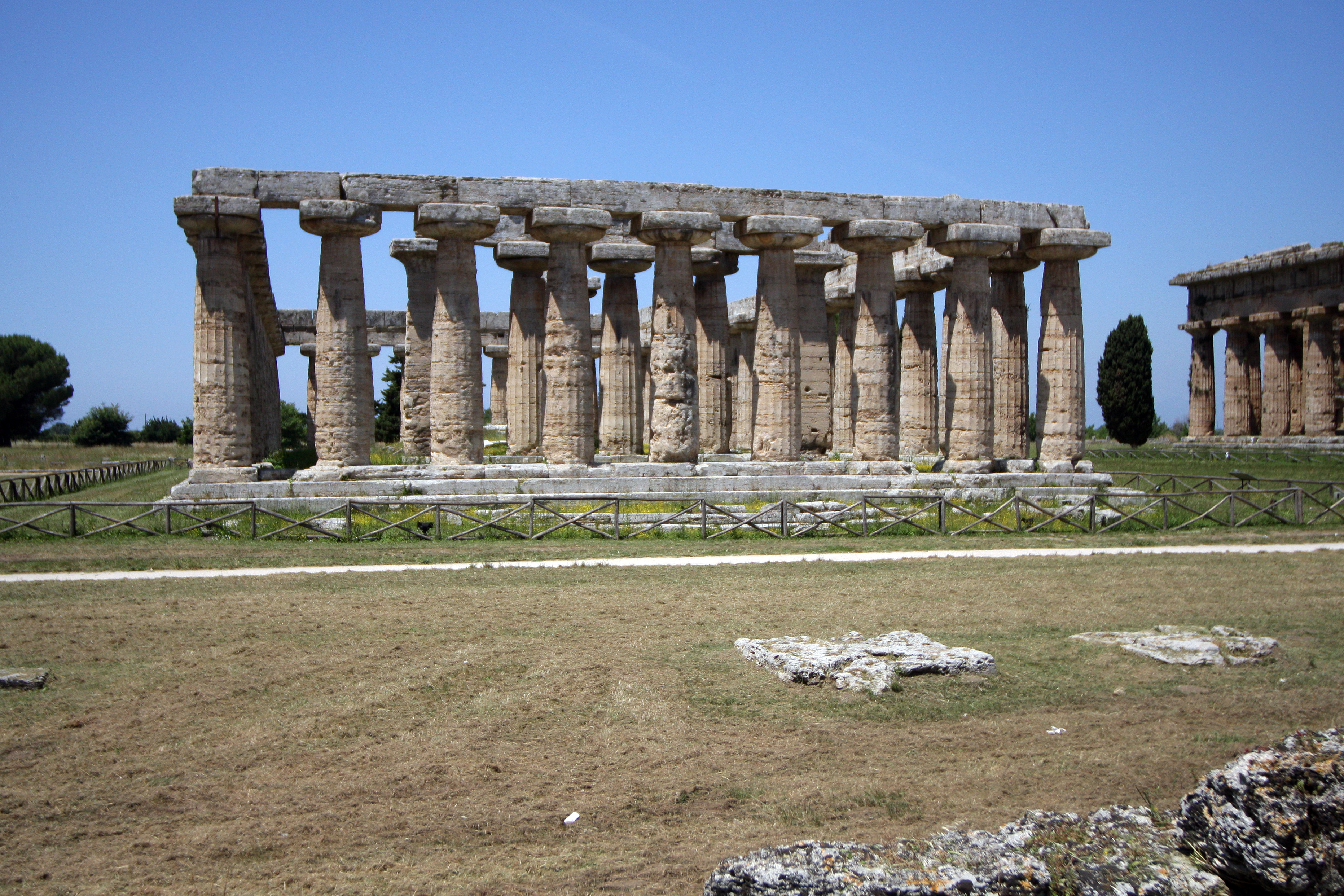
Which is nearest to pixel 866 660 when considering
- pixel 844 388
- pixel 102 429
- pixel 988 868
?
pixel 988 868

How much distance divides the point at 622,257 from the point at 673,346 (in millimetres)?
6218

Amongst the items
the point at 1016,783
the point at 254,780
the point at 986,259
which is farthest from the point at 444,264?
the point at 1016,783

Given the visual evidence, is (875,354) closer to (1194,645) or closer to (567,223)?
(567,223)

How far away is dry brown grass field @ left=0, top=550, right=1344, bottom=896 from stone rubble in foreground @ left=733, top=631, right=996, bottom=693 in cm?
24

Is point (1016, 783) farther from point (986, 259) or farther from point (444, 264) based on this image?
point (986, 259)

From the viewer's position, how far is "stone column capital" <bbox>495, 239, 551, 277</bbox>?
98.3 ft

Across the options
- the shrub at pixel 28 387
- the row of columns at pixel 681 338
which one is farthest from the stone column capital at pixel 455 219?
the shrub at pixel 28 387

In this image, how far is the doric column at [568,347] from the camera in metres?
24.6

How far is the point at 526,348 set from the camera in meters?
31.5

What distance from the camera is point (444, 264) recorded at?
2423cm

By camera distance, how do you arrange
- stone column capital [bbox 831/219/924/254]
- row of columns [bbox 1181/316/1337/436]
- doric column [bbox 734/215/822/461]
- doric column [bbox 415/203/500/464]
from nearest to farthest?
1. doric column [bbox 415/203/500/464]
2. stone column capital [bbox 831/219/924/254]
3. doric column [bbox 734/215/822/461]
4. row of columns [bbox 1181/316/1337/436]

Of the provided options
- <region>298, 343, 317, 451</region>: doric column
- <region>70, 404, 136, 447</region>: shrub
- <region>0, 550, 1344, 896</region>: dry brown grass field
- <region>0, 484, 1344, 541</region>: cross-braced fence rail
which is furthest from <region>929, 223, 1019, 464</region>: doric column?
<region>70, 404, 136, 447</region>: shrub

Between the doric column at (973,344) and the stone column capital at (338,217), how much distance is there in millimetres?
14301

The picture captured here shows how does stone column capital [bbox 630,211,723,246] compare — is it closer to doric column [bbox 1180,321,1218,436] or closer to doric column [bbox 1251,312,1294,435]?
doric column [bbox 1251,312,1294,435]
